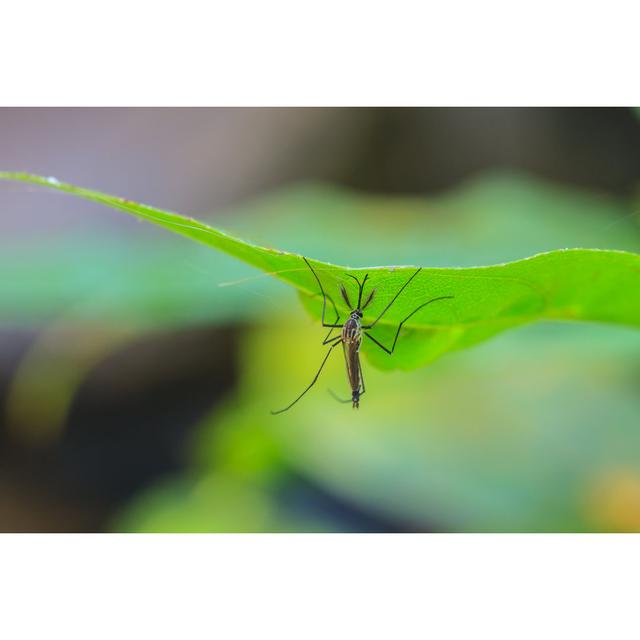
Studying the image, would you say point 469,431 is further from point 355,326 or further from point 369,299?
point 369,299

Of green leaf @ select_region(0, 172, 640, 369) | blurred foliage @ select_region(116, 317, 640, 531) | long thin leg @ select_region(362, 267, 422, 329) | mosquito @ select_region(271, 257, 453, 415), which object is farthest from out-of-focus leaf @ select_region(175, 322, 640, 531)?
long thin leg @ select_region(362, 267, 422, 329)

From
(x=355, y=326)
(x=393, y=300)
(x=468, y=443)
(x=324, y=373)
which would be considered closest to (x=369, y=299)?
(x=393, y=300)

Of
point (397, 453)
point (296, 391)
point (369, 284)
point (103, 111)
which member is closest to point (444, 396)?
point (397, 453)

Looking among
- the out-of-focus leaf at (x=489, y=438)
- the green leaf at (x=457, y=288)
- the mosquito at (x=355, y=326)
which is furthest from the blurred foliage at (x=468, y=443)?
the green leaf at (x=457, y=288)

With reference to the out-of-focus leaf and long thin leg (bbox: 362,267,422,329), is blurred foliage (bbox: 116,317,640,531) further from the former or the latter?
long thin leg (bbox: 362,267,422,329)

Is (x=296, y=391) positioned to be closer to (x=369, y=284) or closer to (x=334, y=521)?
(x=334, y=521)

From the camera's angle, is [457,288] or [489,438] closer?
[457,288]
